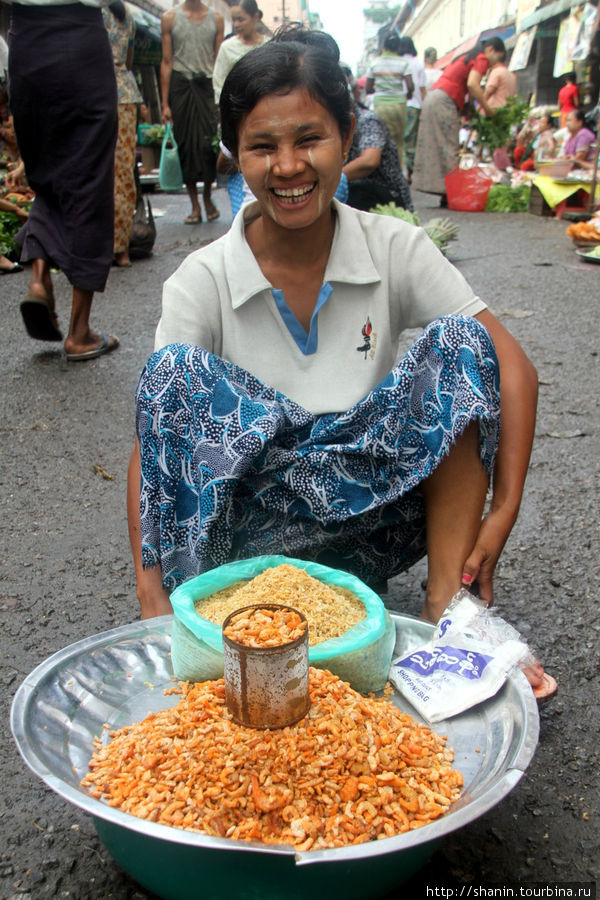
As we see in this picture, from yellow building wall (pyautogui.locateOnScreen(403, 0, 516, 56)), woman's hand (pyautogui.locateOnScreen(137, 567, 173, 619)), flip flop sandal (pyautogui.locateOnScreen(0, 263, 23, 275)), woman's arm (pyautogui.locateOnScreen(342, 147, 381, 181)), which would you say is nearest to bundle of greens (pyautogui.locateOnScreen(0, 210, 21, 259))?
flip flop sandal (pyautogui.locateOnScreen(0, 263, 23, 275))

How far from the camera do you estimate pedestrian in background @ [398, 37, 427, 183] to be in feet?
34.9

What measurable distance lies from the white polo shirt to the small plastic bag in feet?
1.84

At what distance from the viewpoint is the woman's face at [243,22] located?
6.19 metres

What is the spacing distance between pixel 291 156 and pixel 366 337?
1.46ft

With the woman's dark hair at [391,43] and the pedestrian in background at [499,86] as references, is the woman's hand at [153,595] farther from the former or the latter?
the pedestrian in background at [499,86]

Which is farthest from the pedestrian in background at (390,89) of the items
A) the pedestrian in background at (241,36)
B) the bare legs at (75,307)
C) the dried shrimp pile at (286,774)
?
the dried shrimp pile at (286,774)

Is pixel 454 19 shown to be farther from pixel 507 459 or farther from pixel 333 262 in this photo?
pixel 507 459

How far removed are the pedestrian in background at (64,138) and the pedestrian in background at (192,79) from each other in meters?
3.84

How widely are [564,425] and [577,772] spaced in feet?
7.00

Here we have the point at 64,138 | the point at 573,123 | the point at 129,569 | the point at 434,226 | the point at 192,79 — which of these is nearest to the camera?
the point at 129,569

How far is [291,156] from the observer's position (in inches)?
70.2

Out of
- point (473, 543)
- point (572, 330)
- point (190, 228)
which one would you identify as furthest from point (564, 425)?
point (190, 228)

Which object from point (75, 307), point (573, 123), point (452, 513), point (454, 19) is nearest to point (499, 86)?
point (573, 123)

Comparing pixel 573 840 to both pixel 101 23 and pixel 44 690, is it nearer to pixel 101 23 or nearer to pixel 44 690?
pixel 44 690
